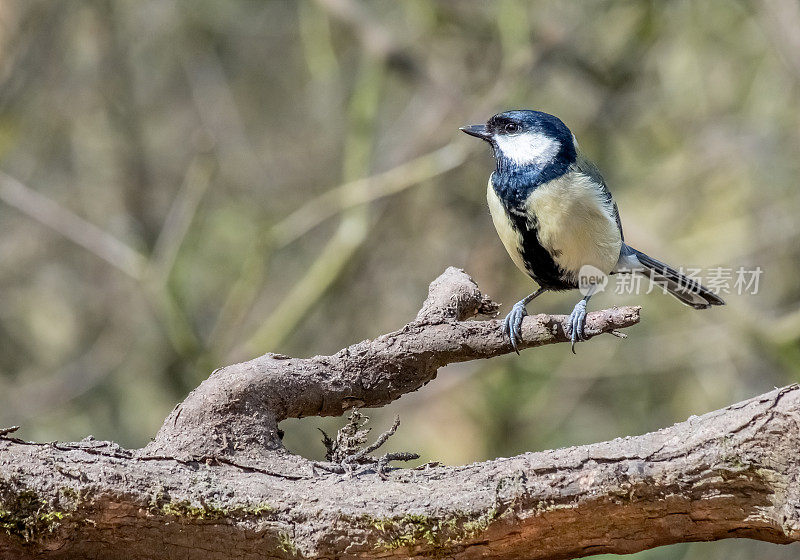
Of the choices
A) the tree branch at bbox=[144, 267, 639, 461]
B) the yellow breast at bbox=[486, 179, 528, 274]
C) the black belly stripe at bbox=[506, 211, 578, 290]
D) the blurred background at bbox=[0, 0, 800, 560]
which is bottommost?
the tree branch at bbox=[144, 267, 639, 461]

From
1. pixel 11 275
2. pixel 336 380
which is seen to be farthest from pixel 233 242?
pixel 336 380

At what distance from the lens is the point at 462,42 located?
16.2 ft

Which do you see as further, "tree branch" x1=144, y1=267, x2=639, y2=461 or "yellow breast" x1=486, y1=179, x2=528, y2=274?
"yellow breast" x1=486, y1=179, x2=528, y2=274

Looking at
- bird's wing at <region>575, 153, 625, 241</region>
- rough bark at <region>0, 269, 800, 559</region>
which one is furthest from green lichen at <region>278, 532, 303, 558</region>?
bird's wing at <region>575, 153, 625, 241</region>

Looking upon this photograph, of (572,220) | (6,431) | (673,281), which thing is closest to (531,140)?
(572,220)

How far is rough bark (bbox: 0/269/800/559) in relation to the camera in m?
1.55

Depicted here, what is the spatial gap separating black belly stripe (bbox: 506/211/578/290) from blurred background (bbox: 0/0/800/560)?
1153 mm

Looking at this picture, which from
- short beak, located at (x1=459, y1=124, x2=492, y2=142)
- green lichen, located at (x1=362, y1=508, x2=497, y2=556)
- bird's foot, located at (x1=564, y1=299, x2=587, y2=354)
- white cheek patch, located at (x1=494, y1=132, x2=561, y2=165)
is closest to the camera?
green lichen, located at (x1=362, y1=508, x2=497, y2=556)

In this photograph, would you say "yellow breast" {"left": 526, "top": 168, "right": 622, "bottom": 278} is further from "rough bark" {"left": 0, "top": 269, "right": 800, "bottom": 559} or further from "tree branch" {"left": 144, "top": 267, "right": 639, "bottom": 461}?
"rough bark" {"left": 0, "top": 269, "right": 800, "bottom": 559}

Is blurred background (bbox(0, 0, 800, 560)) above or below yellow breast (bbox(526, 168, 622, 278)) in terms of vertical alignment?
above

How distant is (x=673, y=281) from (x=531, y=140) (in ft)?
2.70

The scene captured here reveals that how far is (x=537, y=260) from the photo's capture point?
2.81 metres

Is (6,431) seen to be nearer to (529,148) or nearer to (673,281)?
(529,148)

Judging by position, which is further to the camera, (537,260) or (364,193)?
(364,193)
